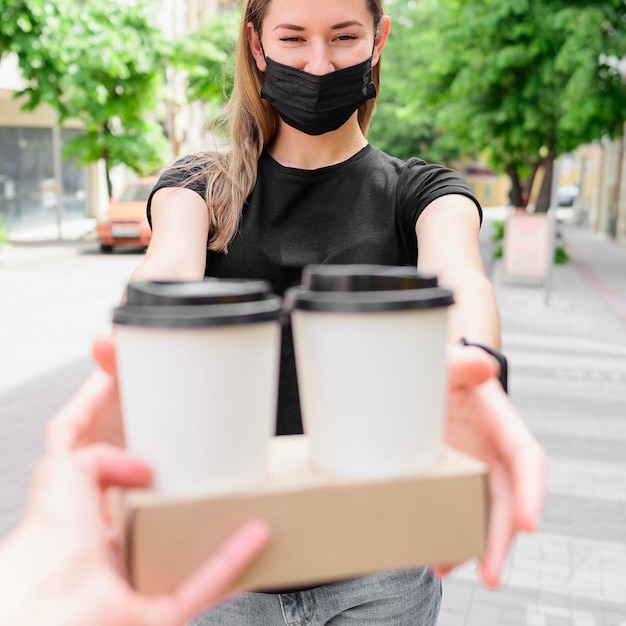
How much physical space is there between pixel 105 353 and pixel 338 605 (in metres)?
0.81

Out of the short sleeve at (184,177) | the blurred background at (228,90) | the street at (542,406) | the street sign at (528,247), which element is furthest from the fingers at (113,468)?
the street sign at (528,247)

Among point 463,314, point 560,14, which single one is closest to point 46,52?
point 560,14

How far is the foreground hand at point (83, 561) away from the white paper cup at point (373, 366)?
15 cm

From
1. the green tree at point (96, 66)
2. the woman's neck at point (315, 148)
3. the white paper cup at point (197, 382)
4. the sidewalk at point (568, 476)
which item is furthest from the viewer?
the green tree at point (96, 66)

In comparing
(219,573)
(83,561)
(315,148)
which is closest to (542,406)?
(315,148)

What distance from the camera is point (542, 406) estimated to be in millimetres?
6434

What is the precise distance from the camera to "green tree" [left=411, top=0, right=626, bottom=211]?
12.0m

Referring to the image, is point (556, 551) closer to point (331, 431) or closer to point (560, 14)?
point (331, 431)

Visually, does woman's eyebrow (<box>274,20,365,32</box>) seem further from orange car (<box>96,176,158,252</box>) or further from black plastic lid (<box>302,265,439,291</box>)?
orange car (<box>96,176,158,252</box>)

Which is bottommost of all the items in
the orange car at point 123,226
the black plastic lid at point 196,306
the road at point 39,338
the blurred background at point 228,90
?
the road at point 39,338

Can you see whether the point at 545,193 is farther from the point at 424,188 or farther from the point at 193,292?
the point at 193,292

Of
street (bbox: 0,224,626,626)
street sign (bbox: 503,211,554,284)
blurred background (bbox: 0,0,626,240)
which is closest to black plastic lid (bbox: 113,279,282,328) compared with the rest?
blurred background (bbox: 0,0,626,240)

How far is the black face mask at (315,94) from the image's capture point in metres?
1.71

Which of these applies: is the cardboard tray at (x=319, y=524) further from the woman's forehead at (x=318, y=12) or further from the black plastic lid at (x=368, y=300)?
the woman's forehead at (x=318, y=12)
